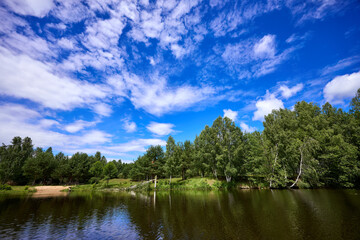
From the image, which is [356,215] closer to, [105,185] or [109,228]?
[109,228]

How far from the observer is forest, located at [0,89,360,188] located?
130 ft

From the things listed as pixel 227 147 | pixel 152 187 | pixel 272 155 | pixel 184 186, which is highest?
pixel 227 147

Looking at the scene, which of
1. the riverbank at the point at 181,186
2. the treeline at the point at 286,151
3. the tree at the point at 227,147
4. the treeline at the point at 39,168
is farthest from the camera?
the treeline at the point at 39,168

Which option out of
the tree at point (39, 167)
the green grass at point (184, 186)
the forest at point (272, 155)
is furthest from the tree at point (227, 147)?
the tree at point (39, 167)

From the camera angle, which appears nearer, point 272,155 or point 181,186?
point 272,155

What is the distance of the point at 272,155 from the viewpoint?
47.6 meters

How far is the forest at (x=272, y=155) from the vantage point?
39594mm

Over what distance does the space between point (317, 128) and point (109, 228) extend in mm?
56954

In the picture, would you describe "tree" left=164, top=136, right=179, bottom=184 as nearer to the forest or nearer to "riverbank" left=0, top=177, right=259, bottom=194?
the forest

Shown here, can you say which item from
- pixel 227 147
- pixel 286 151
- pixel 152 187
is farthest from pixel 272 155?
pixel 152 187

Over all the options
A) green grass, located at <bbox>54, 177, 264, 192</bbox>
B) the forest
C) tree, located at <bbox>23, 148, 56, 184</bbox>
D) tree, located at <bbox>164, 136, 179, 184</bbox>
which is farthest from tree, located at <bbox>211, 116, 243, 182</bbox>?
tree, located at <bbox>23, 148, 56, 184</bbox>

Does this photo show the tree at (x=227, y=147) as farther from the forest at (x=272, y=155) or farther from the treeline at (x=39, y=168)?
the treeline at (x=39, y=168)

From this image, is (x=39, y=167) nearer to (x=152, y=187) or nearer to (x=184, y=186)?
(x=152, y=187)

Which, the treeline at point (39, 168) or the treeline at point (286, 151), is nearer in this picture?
the treeline at point (286, 151)
